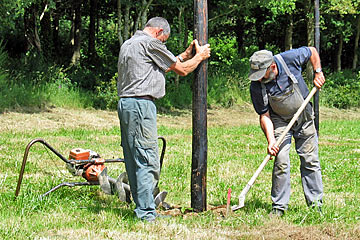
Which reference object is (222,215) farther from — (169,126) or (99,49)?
(99,49)

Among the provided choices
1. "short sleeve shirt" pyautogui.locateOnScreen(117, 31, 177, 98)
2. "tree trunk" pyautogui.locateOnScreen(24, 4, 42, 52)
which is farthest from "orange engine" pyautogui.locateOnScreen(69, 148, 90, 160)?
"tree trunk" pyautogui.locateOnScreen(24, 4, 42, 52)

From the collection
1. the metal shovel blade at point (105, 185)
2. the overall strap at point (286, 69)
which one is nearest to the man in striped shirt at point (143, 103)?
the metal shovel blade at point (105, 185)

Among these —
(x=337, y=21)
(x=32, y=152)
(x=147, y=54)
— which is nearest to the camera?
(x=147, y=54)

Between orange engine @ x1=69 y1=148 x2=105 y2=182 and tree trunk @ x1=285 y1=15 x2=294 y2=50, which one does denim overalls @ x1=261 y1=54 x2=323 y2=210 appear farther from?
tree trunk @ x1=285 y1=15 x2=294 y2=50

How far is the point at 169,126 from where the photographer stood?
16.0 m

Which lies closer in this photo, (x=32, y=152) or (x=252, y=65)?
(x=252, y=65)

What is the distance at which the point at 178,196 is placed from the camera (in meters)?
7.09

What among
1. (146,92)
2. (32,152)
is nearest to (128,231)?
(146,92)

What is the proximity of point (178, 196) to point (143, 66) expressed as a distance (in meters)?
2.22

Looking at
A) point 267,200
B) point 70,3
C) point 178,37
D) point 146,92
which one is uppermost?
point 70,3

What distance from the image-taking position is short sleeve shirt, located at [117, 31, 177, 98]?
18.2 ft

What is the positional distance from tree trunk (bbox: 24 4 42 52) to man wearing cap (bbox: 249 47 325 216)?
14558 mm

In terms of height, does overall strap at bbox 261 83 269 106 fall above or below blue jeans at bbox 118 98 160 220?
above

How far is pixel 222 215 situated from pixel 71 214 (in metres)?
1.64
